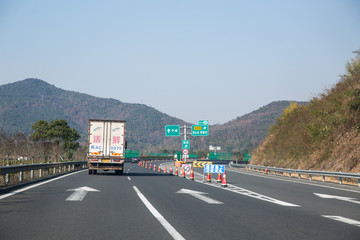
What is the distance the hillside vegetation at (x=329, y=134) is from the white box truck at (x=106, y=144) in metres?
14.0

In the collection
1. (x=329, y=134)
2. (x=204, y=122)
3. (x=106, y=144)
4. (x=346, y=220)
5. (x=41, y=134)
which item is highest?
(x=204, y=122)

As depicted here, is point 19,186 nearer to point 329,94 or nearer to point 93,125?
point 93,125

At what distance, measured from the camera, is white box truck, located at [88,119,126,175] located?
29.8 metres

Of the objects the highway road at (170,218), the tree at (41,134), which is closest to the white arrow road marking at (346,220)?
the highway road at (170,218)

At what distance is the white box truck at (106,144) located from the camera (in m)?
29.8

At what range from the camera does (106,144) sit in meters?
29.9

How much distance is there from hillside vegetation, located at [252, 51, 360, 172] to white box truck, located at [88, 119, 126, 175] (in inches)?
551

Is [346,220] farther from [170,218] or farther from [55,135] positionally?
[55,135]

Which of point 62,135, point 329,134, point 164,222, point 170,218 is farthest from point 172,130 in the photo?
point 164,222

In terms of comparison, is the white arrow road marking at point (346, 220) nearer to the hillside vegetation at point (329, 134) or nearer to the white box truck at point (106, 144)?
the hillside vegetation at point (329, 134)

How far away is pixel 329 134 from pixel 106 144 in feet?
54.7

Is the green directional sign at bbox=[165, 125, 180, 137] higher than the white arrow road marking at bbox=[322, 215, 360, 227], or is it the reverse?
the green directional sign at bbox=[165, 125, 180, 137]

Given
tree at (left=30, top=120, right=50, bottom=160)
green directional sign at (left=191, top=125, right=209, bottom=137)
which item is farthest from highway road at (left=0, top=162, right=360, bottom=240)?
tree at (left=30, top=120, right=50, bottom=160)

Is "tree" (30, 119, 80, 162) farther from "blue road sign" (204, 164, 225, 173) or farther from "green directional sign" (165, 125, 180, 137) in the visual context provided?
"blue road sign" (204, 164, 225, 173)
